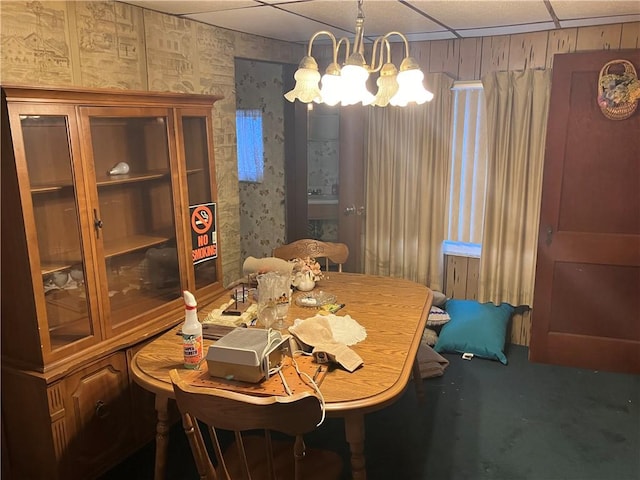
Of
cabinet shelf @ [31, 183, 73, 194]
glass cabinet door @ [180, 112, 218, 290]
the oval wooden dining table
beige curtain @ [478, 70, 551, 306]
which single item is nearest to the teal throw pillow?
beige curtain @ [478, 70, 551, 306]

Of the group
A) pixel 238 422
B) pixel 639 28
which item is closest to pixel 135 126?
pixel 238 422

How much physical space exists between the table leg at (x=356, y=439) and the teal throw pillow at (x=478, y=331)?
6.66 ft

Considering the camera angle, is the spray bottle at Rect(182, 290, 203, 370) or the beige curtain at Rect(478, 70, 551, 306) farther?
the beige curtain at Rect(478, 70, 551, 306)

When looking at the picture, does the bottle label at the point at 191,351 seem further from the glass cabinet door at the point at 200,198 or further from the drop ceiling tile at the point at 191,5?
the drop ceiling tile at the point at 191,5

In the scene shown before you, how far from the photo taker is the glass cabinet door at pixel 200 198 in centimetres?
293

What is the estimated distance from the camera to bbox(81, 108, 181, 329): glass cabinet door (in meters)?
2.50

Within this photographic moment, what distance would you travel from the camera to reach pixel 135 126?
2621mm

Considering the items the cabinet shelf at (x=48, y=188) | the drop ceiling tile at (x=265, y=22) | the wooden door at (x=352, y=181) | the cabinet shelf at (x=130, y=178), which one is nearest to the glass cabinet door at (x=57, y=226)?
the cabinet shelf at (x=48, y=188)

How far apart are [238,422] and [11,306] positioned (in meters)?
1.23

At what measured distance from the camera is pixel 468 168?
405cm

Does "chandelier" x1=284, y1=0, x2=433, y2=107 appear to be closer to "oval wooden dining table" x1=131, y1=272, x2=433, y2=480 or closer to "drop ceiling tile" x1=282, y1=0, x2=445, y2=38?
Answer: "drop ceiling tile" x1=282, y1=0, x2=445, y2=38

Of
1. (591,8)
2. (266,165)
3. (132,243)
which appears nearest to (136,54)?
(132,243)

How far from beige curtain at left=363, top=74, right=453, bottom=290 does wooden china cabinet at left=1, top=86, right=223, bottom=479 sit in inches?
63.2

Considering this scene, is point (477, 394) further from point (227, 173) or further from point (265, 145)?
point (265, 145)
